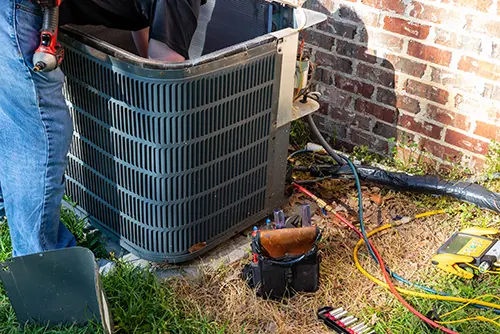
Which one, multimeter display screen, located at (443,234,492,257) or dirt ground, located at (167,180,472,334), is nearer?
dirt ground, located at (167,180,472,334)

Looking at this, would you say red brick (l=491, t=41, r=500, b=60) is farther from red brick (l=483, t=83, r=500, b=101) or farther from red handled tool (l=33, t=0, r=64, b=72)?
red handled tool (l=33, t=0, r=64, b=72)

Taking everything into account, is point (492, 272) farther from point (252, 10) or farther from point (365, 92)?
point (252, 10)

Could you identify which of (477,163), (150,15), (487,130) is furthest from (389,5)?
(150,15)

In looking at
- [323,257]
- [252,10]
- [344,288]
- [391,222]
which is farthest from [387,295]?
[252,10]

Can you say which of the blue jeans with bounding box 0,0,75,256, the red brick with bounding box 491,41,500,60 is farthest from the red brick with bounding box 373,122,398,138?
the blue jeans with bounding box 0,0,75,256

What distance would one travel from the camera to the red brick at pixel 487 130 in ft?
9.29

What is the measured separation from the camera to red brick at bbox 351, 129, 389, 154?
3.18 metres

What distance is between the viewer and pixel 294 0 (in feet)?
10.6

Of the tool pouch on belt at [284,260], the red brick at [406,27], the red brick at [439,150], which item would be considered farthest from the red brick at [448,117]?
the tool pouch on belt at [284,260]

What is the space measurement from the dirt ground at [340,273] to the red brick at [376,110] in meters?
0.39

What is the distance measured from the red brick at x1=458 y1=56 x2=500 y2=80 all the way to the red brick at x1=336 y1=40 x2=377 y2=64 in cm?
43

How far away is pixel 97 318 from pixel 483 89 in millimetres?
1872

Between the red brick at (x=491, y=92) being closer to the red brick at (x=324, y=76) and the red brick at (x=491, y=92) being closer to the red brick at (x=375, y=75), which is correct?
the red brick at (x=375, y=75)

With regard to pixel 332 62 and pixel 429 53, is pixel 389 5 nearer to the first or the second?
pixel 429 53
